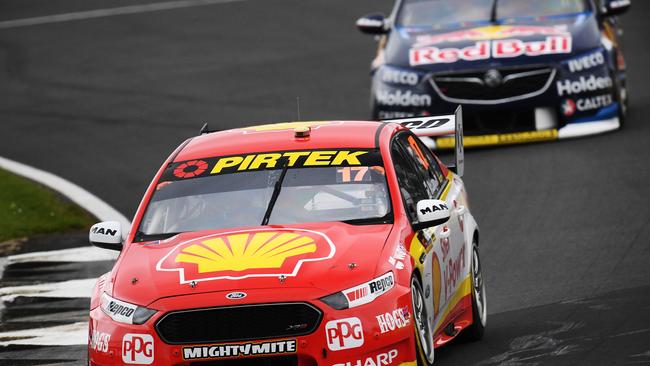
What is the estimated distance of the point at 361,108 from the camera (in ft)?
67.8

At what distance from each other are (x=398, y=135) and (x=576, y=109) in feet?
A: 25.0

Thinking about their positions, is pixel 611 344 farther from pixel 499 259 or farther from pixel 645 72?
pixel 645 72

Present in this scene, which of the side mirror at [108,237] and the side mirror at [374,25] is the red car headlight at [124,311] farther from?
the side mirror at [374,25]

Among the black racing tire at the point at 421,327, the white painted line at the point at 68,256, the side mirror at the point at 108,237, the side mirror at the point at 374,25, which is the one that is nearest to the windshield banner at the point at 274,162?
the side mirror at the point at 108,237

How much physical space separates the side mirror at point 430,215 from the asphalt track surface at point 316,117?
0.88 metres

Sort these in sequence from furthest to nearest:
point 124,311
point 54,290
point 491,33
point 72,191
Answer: point 491,33, point 72,191, point 54,290, point 124,311

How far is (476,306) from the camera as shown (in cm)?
1045

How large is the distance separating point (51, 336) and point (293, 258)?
10.7ft

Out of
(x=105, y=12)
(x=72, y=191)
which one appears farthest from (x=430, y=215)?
(x=105, y=12)

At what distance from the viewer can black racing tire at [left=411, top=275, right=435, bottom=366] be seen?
8.64 metres

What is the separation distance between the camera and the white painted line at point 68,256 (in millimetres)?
14016

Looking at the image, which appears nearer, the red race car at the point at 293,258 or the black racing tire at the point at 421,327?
the red race car at the point at 293,258

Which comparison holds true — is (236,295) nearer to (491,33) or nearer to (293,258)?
(293,258)

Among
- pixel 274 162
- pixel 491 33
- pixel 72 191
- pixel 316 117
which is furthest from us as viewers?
pixel 316 117
